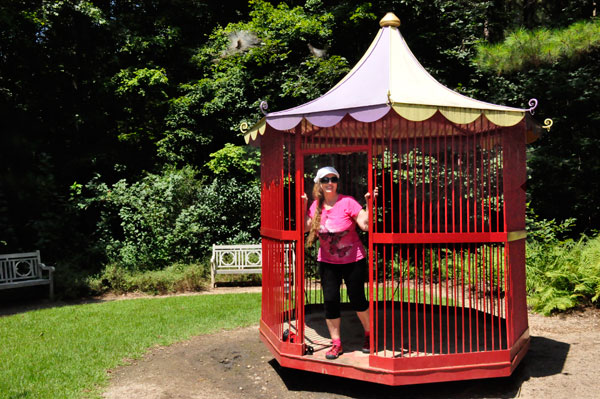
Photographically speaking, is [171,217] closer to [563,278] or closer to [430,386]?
[563,278]

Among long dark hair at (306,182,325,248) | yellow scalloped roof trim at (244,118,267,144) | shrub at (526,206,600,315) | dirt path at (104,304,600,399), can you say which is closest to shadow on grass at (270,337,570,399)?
dirt path at (104,304,600,399)

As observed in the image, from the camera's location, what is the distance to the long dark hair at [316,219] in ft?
19.7

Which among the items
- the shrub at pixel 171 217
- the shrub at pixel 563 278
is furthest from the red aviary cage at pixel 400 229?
the shrub at pixel 171 217

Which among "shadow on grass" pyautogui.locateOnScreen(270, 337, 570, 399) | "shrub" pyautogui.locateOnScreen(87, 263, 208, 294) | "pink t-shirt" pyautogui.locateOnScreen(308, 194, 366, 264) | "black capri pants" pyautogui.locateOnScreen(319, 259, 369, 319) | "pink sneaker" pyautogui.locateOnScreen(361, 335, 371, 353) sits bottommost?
"shadow on grass" pyautogui.locateOnScreen(270, 337, 570, 399)

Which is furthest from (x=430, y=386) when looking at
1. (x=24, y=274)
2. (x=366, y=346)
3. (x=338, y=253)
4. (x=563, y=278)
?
(x=24, y=274)

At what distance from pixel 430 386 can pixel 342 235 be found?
6.53 ft

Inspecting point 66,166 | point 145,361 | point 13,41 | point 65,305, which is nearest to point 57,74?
point 13,41

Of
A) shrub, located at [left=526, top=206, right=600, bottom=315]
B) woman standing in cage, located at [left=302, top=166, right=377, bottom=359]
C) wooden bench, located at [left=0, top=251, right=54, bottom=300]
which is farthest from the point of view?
wooden bench, located at [left=0, top=251, right=54, bottom=300]

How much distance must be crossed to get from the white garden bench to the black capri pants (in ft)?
23.4

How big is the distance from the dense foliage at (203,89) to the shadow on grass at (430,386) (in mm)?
7680

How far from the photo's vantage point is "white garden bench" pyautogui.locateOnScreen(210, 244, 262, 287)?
42.7 feet

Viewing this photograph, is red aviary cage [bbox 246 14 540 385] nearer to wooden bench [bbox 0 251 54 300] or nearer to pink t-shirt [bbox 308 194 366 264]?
pink t-shirt [bbox 308 194 366 264]

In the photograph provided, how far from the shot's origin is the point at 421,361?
210 inches

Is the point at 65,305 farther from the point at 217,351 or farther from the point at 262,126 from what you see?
the point at 262,126
